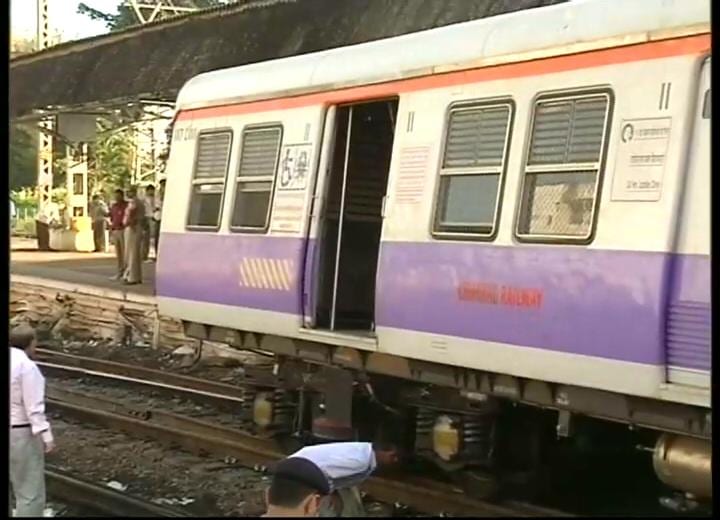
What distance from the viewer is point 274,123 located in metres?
8.53

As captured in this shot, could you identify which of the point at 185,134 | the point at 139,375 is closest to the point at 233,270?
the point at 185,134

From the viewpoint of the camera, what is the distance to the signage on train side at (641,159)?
5699mm

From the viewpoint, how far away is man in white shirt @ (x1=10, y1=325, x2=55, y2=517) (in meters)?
5.76

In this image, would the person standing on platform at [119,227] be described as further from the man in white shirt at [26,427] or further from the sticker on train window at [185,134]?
the man in white shirt at [26,427]

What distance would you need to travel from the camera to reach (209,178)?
9.26 meters

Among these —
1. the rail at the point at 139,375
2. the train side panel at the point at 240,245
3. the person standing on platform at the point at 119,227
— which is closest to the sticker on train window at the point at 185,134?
the train side panel at the point at 240,245

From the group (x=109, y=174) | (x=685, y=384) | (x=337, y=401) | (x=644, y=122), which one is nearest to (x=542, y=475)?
(x=337, y=401)

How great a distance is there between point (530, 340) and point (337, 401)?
8.35ft

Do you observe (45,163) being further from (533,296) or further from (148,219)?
(533,296)

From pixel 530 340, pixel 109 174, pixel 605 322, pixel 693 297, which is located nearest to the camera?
pixel 693 297

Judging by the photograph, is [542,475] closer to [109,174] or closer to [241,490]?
[241,490]

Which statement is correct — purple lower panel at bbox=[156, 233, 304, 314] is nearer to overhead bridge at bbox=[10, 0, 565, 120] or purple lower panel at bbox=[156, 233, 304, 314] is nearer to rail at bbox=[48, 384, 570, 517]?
rail at bbox=[48, 384, 570, 517]

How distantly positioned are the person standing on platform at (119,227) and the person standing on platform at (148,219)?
33 centimetres

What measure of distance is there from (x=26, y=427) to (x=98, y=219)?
51.0ft
